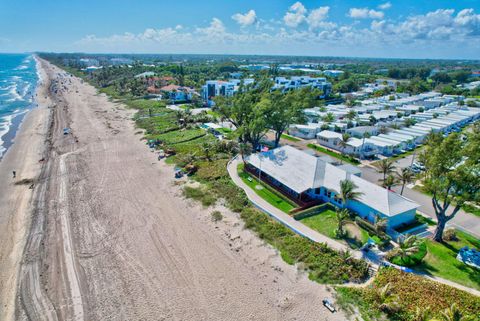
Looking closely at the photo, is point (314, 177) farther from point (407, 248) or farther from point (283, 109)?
point (283, 109)

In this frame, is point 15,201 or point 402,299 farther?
point 15,201

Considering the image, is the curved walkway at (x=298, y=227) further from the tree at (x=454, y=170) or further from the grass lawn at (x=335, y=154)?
the grass lawn at (x=335, y=154)

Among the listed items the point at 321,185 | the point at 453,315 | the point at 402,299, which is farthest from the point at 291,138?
the point at 453,315

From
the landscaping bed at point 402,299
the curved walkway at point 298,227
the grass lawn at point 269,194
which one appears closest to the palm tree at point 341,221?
the curved walkway at point 298,227

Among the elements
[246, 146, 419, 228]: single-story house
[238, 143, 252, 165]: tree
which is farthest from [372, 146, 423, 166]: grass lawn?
[238, 143, 252, 165]: tree

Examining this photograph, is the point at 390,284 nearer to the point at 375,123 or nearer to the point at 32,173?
the point at 32,173
